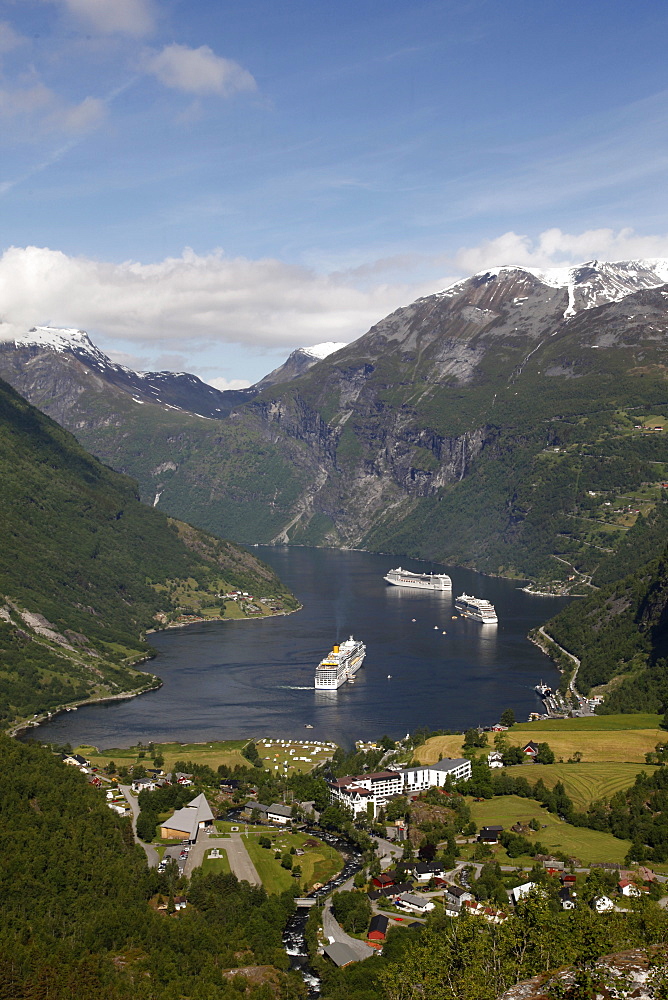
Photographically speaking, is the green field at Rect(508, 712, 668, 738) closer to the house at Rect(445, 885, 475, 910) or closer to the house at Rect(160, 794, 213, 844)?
the house at Rect(160, 794, 213, 844)

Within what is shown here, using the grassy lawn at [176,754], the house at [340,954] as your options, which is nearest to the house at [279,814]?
the grassy lawn at [176,754]

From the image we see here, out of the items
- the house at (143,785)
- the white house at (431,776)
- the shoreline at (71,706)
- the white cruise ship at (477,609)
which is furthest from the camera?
the white cruise ship at (477,609)

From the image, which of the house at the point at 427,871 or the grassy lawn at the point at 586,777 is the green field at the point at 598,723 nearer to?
the grassy lawn at the point at 586,777

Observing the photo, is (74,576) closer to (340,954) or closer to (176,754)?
(176,754)

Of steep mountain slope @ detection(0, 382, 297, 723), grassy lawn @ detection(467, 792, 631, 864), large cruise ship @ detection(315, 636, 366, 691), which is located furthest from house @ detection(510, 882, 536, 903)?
steep mountain slope @ detection(0, 382, 297, 723)

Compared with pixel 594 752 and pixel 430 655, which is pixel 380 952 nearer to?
pixel 594 752

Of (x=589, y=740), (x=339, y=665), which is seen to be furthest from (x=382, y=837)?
(x=339, y=665)

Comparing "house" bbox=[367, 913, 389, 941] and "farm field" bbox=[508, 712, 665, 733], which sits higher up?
"farm field" bbox=[508, 712, 665, 733]

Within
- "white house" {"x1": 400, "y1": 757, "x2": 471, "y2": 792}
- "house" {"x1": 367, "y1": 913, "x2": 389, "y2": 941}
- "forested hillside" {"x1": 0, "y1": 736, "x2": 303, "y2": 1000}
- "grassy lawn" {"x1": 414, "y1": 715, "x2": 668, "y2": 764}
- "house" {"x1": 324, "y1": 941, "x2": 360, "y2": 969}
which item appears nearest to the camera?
"forested hillside" {"x1": 0, "y1": 736, "x2": 303, "y2": 1000}
